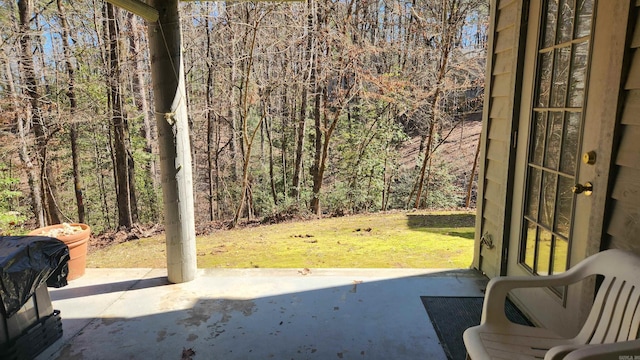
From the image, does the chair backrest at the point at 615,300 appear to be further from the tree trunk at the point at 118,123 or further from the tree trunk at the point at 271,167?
the tree trunk at the point at 271,167

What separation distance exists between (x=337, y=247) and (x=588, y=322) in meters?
3.02

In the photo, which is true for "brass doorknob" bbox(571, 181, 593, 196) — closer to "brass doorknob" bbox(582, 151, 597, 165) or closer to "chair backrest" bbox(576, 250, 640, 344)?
"brass doorknob" bbox(582, 151, 597, 165)

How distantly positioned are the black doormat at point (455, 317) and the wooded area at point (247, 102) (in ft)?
15.9

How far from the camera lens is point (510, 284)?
4.87ft

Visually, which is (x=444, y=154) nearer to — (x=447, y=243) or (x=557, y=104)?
(x=447, y=243)

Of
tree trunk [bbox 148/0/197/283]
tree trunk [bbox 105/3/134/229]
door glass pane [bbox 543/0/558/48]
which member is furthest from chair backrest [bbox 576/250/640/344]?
tree trunk [bbox 105/3/134/229]

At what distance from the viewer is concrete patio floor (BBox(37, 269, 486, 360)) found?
81.3 inches

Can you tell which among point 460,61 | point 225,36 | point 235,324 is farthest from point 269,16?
point 235,324

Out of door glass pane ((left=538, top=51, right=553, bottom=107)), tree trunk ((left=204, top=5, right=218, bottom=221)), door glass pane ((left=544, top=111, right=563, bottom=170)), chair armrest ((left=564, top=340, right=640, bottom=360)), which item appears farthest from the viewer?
tree trunk ((left=204, top=5, right=218, bottom=221))

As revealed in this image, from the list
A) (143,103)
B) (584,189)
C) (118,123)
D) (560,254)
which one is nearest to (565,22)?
(584,189)

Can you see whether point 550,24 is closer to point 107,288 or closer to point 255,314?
point 255,314

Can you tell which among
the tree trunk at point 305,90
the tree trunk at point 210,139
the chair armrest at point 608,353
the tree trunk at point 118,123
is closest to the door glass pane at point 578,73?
the chair armrest at point 608,353

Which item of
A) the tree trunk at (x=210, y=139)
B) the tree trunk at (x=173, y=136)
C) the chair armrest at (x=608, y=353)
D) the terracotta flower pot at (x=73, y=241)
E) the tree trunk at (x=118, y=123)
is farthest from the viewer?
the tree trunk at (x=210, y=139)

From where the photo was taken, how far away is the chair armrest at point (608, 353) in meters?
0.98
